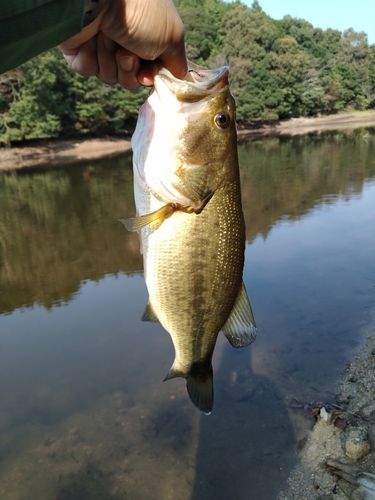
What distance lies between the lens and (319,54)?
72.2m

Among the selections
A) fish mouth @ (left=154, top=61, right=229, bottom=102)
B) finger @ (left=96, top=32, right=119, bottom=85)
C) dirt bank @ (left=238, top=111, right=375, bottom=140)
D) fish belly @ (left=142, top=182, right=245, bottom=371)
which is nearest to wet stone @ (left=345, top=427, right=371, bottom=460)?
fish belly @ (left=142, top=182, right=245, bottom=371)

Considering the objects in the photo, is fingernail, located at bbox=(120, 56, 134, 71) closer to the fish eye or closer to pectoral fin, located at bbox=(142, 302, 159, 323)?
the fish eye

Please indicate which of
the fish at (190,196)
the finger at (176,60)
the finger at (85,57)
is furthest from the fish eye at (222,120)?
the finger at (85,57)

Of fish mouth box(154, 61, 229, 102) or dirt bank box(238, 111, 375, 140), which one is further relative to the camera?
dirt bank box(238, 111, 375, 140)

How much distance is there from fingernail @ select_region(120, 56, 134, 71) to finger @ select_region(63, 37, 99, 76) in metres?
0.18

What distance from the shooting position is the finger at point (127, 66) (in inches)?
70.1

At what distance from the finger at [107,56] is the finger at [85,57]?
0.10ft

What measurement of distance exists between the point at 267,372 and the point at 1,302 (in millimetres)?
6223

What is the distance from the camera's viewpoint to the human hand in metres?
1.48

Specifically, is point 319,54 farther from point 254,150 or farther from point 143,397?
point 143,397

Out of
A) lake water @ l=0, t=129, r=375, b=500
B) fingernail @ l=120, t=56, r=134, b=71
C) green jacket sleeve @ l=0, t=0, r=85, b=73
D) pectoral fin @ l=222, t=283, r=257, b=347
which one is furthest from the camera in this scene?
lake water @ l=0, t=129, r=375, b=500

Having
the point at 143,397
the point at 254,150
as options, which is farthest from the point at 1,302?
the point at 254,150

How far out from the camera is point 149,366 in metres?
6.62

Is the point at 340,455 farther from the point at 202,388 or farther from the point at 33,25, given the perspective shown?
the point at 33,25
